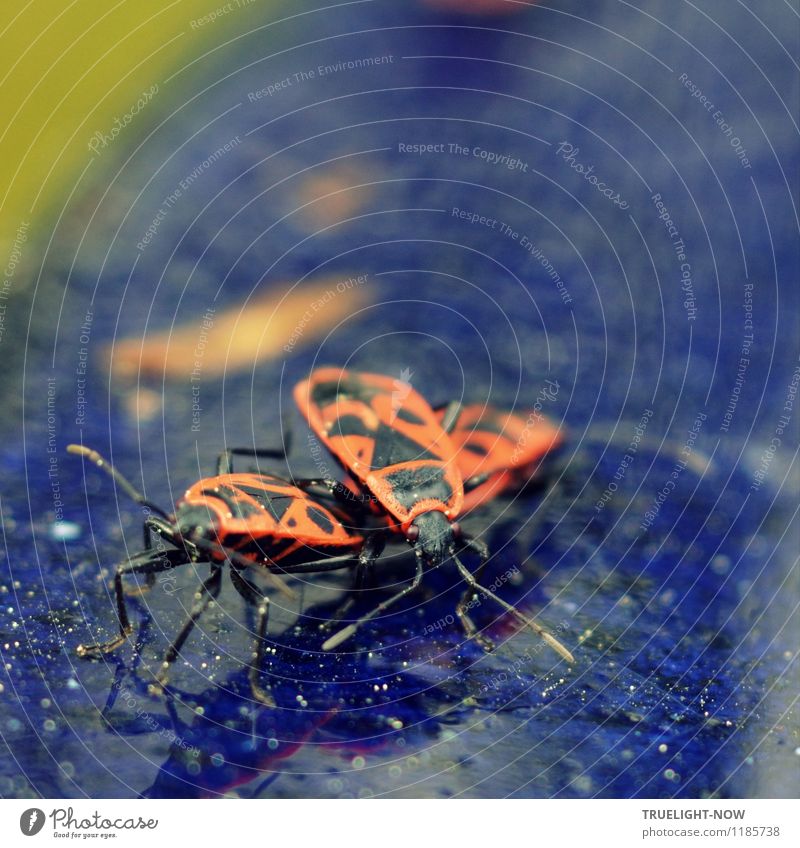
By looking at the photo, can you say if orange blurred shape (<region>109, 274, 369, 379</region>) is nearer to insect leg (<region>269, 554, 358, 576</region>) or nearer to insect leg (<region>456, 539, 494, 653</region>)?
insect leg (<region>269, 554, 358, 576</region>)

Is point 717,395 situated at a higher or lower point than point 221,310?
lower

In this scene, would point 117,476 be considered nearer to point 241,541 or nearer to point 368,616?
point 241,541

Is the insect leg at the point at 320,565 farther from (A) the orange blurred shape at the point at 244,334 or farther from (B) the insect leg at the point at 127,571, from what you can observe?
(A) the orange blurred shape at the point at 244,334

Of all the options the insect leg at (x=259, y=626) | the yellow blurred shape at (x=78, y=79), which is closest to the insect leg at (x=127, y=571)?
the insect leg at (x=259, y=626)
